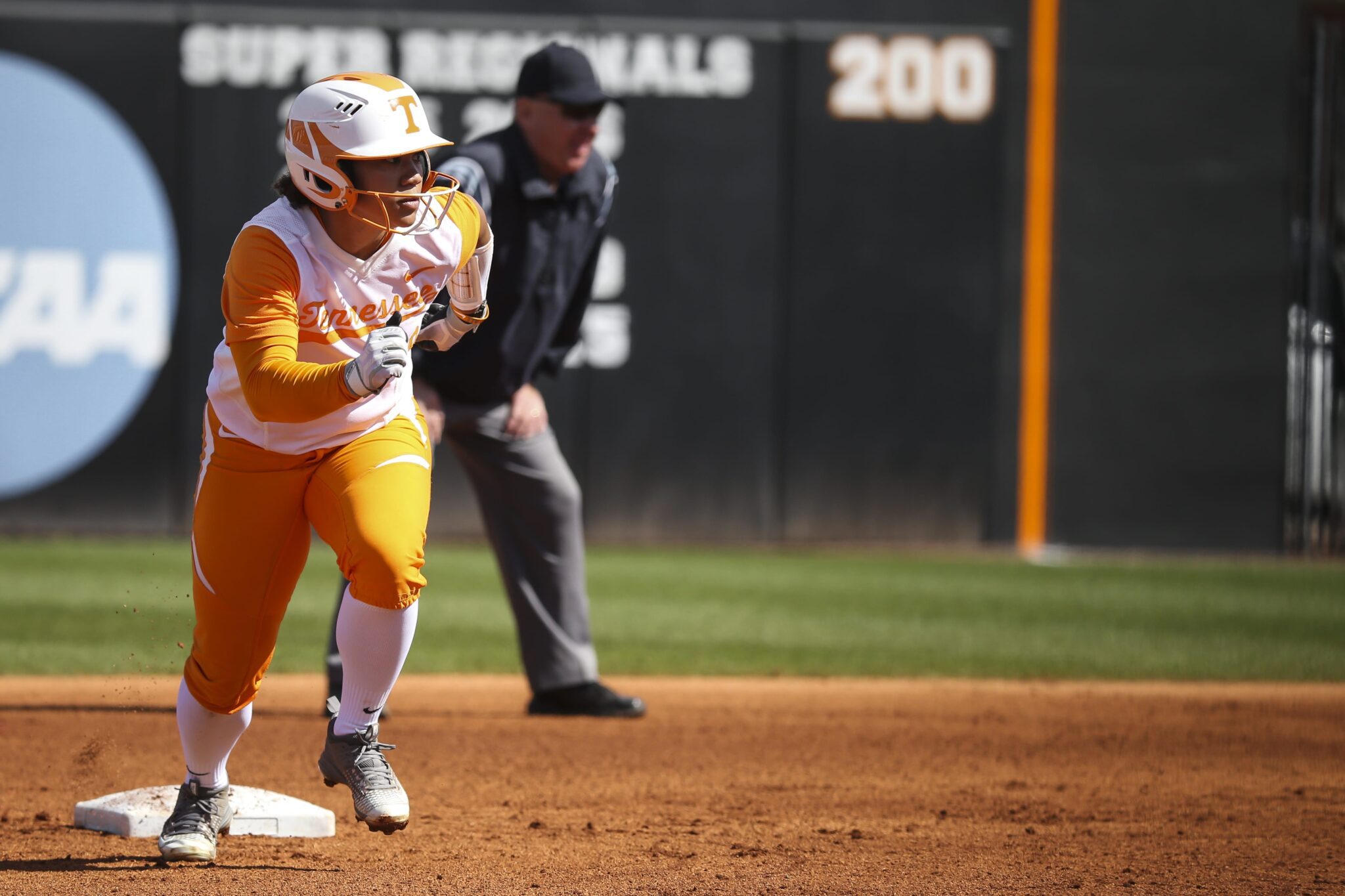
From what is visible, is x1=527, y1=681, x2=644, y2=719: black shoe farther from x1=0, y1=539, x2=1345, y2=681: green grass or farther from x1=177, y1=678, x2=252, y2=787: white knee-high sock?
x1=177, y1=678, x2=252, y2=787: white knee-high sock

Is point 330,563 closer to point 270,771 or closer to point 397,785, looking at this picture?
point 270,771

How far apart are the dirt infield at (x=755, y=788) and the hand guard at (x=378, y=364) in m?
1.06

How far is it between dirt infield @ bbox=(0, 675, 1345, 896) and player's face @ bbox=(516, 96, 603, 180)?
1.93 metres

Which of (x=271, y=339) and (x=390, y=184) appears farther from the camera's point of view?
(x=390, y=184)

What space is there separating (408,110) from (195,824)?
1.63 metres

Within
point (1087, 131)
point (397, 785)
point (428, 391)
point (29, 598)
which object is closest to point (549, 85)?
point (428, 391)

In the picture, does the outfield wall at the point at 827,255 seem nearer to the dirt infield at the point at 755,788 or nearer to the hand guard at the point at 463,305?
the dirt infield at the point at 755,788

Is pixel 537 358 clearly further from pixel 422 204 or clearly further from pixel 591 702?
pixel 422 204

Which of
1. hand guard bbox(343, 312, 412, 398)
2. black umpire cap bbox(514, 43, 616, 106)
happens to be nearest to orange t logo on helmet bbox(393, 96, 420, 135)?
hand guard bbox(343, 312, 412, 398)

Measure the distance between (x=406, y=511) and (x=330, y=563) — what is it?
740 centimetres

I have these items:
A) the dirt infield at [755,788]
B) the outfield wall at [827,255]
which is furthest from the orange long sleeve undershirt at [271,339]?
the outfield wall at [827,255]

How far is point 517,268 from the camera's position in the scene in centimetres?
557

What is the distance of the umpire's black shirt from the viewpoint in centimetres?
553

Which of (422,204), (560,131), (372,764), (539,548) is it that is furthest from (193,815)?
(560,131)
